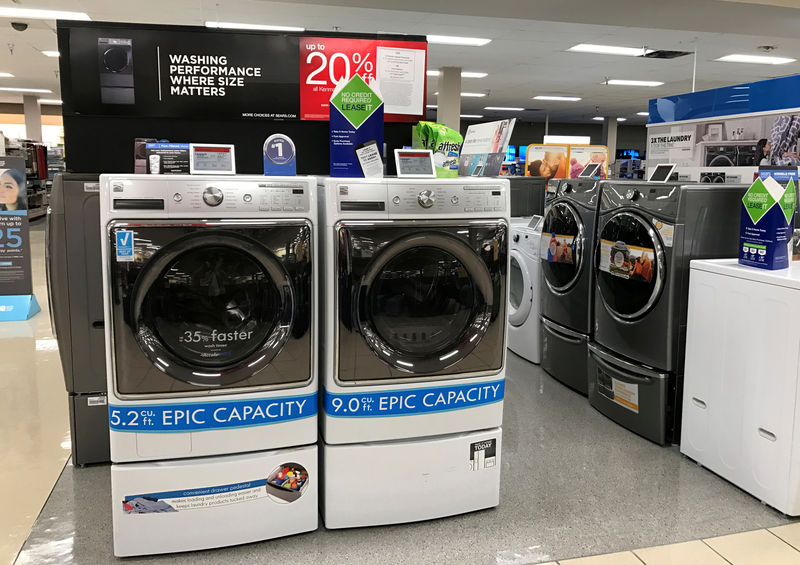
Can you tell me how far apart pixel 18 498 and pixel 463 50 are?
28.6ft

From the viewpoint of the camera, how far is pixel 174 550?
2117 millimetres

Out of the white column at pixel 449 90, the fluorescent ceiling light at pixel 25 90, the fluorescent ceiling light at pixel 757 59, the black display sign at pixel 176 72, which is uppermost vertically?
the fluorescent ceiling light at pixel 25 90

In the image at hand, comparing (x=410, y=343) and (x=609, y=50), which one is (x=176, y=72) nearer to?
(x=410, y=343)

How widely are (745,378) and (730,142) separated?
4.02 meters

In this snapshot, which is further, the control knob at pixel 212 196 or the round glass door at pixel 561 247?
the round glass door at pixel 561 247

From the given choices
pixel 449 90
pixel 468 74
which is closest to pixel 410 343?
pixel 449 90

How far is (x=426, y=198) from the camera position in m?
2.15

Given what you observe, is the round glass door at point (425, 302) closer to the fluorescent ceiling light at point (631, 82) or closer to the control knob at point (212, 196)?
the control knob at point (212, 196)

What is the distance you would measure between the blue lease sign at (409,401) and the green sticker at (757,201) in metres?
1.38

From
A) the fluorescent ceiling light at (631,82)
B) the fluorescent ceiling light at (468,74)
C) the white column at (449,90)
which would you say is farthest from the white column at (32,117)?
the fluorescent ceiling light at (631,82)

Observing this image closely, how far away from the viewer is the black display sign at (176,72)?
9.18ft

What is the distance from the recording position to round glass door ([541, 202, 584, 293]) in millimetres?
3754

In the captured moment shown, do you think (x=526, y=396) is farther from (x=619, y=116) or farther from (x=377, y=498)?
(x=619, y=116)

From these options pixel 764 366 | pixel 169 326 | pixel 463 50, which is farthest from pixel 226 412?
pixel 463 50
